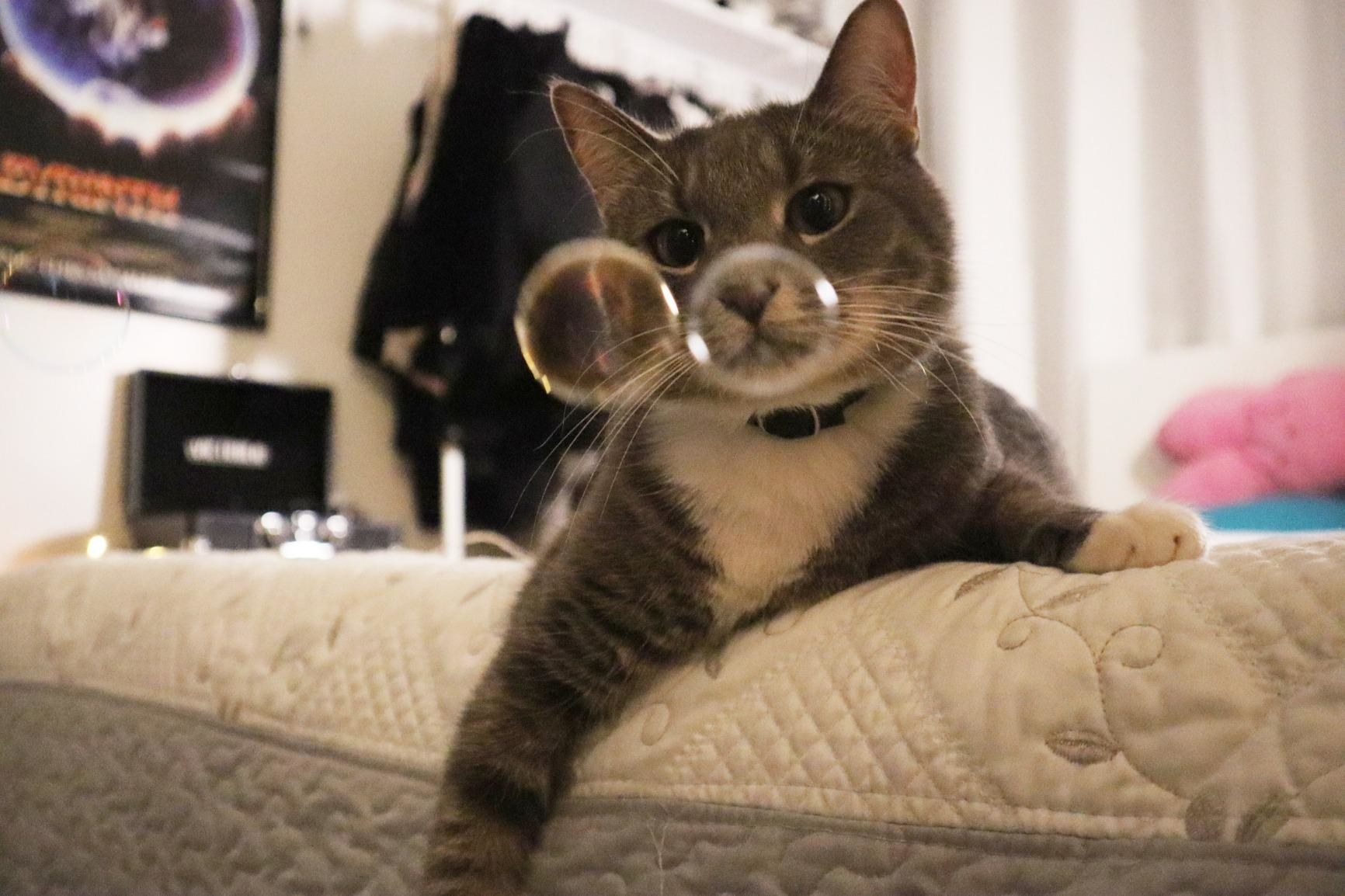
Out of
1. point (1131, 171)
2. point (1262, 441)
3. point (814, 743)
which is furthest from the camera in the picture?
point (1131, 171)

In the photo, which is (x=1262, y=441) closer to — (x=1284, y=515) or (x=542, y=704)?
(x=1284, y=515)

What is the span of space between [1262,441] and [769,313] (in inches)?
64.5

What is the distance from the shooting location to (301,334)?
2107 mm

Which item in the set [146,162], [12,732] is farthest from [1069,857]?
[146,162]

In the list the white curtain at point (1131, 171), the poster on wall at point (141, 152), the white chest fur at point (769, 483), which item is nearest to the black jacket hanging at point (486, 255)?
the poster on wall at point (141, 152)

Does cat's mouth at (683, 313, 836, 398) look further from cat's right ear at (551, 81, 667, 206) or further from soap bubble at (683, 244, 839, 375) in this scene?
cat's right ear at (551, 81, 667, 206)

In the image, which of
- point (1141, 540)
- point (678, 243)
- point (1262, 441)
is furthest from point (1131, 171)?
point (1141, 540)

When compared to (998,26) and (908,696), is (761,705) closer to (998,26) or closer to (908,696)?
(908,696)

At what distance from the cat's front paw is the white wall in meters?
1.76

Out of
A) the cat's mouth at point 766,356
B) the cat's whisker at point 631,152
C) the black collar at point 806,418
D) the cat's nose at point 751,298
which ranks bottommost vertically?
the black collar at point 806,418

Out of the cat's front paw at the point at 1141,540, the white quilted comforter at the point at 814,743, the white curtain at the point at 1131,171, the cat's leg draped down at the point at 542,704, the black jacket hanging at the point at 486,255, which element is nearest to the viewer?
the white quilted comforter at the point at 814,743

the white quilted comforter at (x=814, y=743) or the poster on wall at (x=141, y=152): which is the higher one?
the poster on wall at (x=141, y=152)

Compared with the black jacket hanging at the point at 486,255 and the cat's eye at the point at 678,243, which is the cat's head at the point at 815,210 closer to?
the cat's eye at the point at 678,243

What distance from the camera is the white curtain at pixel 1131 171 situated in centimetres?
207
